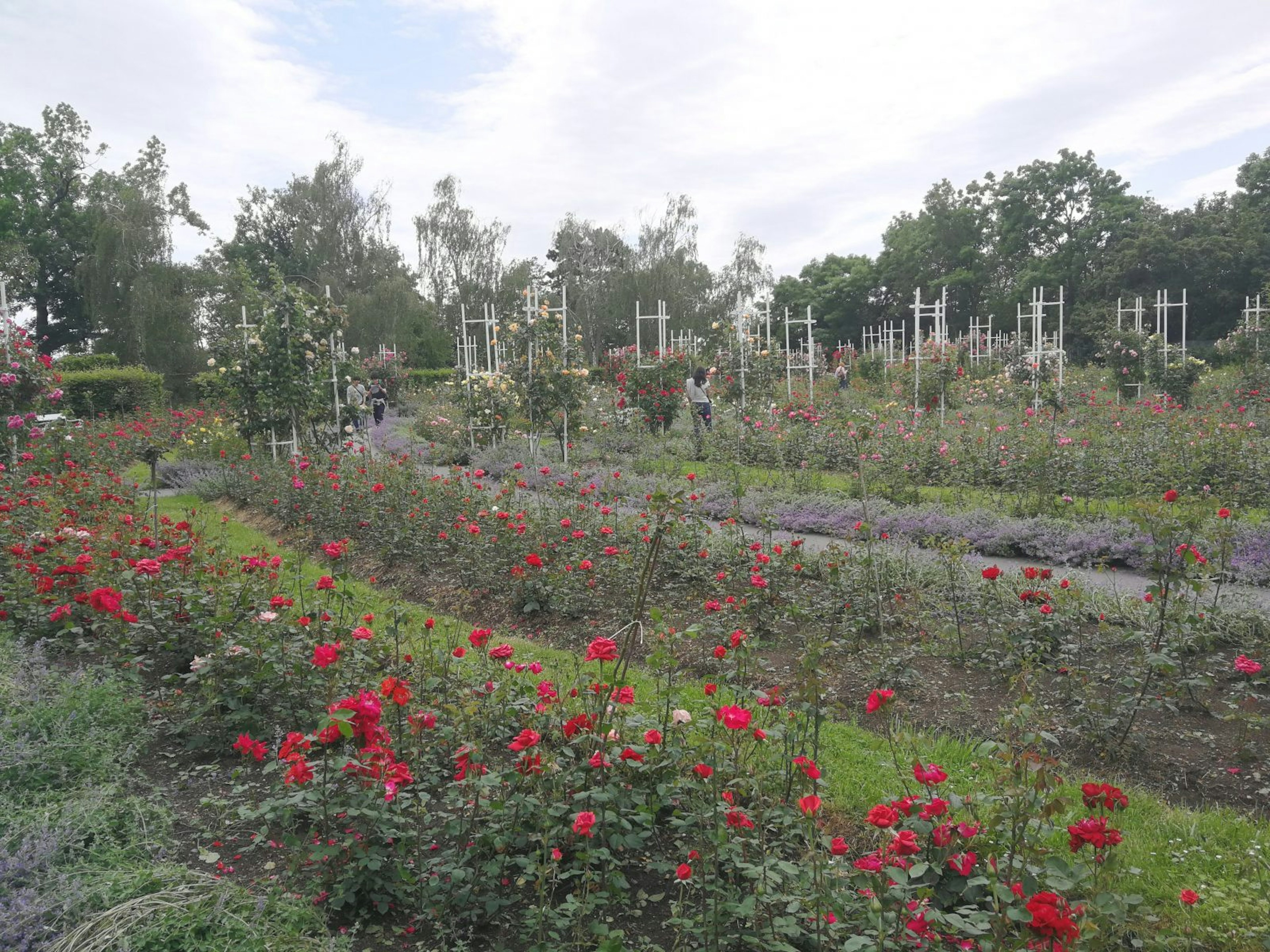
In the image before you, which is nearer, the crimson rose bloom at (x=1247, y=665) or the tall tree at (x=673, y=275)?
the crimson rose bloom at (x=1247, y=665)

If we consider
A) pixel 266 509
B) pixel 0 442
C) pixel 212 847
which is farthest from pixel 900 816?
pixel 0 442

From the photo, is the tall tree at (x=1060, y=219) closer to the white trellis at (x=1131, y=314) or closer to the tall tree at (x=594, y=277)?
the white trellis at (x=1131, y=314)

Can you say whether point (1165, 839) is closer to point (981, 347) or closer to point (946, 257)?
point (981, 347)

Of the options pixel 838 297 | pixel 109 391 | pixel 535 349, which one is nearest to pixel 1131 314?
pixel 838 297

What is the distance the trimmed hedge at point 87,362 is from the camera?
22156 mm

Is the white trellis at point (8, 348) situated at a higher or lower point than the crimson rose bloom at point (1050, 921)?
higher

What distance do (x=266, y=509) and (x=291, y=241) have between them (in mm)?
30122

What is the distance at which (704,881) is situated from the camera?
204 cm

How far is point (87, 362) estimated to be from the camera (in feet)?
74.1

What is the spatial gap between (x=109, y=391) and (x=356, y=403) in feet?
36.3

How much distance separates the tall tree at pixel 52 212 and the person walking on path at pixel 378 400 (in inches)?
807

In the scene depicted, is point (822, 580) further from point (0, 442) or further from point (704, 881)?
point (0, 442)

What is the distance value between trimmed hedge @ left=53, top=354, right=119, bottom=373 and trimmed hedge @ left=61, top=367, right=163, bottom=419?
2869mm

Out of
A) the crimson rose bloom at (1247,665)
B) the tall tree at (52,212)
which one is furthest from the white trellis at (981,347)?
the tall tree at (52,212)
